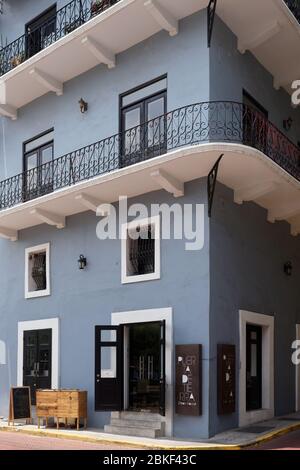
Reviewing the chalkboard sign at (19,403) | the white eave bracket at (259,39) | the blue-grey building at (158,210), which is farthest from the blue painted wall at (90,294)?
the white eave bracket at (259,39)

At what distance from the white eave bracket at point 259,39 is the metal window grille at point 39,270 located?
25.8 ft

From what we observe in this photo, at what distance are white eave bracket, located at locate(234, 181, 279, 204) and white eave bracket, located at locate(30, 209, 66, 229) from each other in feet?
16.5

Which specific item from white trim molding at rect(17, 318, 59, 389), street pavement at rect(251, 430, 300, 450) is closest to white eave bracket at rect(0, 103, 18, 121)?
white trim molding at rect(17, 318, 59, 389)

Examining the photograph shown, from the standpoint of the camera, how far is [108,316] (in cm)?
1588

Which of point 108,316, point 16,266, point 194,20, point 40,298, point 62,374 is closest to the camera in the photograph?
point 194,20

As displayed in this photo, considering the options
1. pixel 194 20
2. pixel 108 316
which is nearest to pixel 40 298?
pixel 108 316

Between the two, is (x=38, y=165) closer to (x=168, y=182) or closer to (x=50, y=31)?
(x=50, y=31)

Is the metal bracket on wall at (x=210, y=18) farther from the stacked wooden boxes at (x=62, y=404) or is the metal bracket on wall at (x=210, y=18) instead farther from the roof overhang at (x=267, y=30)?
the stacked wooden boxes at (x=62, y=404)

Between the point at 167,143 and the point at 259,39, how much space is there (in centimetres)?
353

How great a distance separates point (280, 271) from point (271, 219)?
1.47 metres

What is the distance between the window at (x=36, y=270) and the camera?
18266mm

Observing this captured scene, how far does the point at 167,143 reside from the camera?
48.3ft

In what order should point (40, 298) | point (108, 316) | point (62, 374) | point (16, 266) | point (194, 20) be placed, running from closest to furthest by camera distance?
point (194, 20) < point (108, 316) < point (62, 374) < point (40, 298) < point (16, 266)

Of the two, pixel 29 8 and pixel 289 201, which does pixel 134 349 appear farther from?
pixel 29 8
